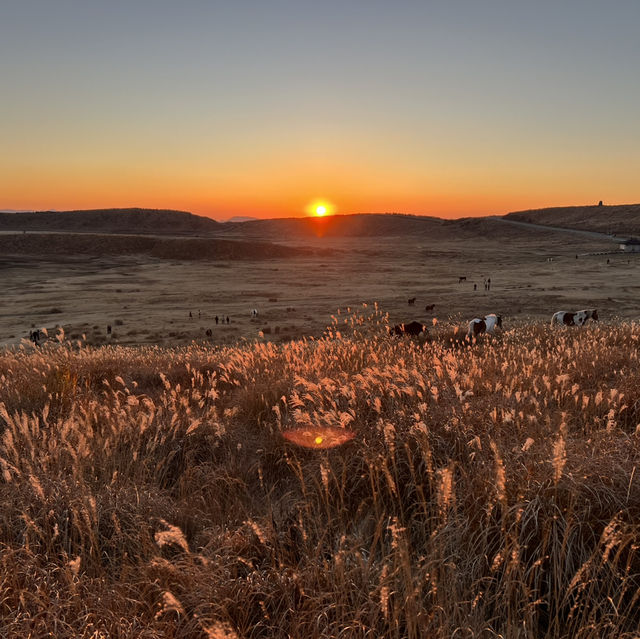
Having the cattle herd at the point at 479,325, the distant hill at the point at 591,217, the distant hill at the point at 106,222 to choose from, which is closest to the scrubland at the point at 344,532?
the cattle herd at the point at 479,325

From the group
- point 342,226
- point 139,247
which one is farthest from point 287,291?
point 342,226

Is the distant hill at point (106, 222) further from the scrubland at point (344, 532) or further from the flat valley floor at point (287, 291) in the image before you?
the scrubland at point (344, 532)

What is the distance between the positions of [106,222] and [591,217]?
159 meters

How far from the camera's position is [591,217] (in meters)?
127

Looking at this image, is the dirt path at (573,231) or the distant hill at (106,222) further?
the distant hill at (106,222)

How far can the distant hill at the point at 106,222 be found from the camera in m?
148

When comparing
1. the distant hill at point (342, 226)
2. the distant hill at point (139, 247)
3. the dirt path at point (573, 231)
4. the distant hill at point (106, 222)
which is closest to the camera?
the distant hill at point (139, 247)

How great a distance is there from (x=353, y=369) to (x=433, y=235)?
13462 centimetres

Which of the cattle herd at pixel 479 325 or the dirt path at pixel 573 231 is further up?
the dirt path at pixel 573 231

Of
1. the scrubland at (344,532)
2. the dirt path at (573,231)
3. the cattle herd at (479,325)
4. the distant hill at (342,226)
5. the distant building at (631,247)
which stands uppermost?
the distant hill at (342,226)

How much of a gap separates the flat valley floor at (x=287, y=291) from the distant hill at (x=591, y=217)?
95.4 feet

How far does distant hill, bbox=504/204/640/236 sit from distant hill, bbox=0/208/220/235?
112329 mm

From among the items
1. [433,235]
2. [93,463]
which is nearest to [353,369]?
[93,463]

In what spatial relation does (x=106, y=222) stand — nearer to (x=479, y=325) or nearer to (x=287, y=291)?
(x=287, y=291)
